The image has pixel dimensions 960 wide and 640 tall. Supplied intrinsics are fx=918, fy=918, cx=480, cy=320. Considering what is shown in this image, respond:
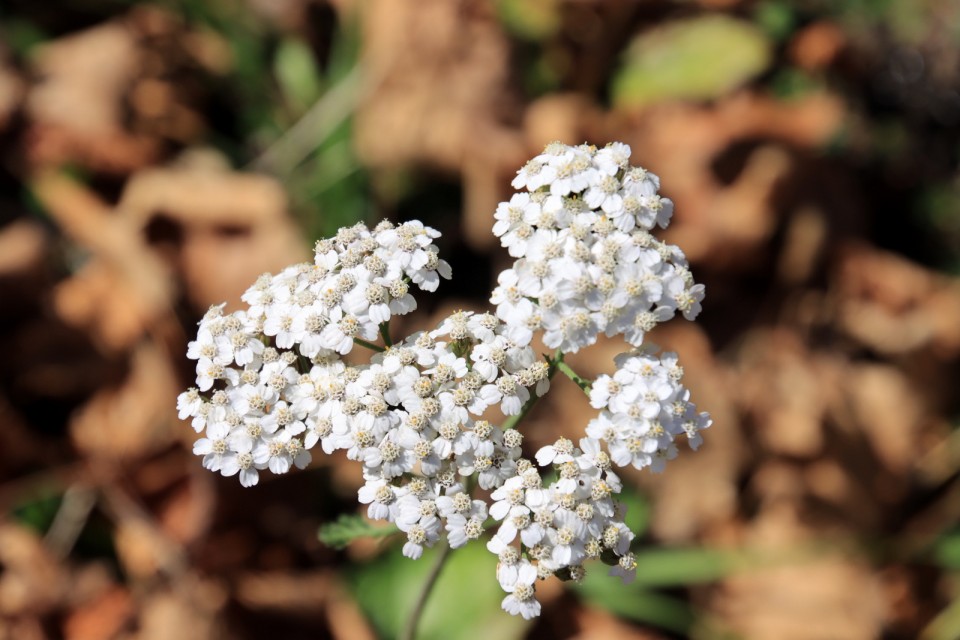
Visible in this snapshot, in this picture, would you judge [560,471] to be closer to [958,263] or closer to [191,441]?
[191,441]

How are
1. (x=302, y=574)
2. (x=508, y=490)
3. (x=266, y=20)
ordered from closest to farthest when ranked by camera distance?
(x=508, y=490), (x=302, y=574), (x=266, y=20)

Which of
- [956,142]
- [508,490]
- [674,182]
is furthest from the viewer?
[956,142]

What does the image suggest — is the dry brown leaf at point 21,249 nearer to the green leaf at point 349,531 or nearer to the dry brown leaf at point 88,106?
the dry brown leaf at point 88,106

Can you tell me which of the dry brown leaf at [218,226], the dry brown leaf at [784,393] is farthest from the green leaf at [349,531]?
the dry brown leaf at [784,393]

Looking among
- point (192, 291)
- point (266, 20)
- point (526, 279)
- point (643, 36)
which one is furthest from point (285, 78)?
point (526, 279)

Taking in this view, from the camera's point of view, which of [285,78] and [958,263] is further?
[285,78]

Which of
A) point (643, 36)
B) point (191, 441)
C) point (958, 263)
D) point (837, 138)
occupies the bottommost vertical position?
point (191, 441)

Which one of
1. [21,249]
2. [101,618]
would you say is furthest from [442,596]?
[21,249]

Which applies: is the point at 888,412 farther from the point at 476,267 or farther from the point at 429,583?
the point at 429,583
